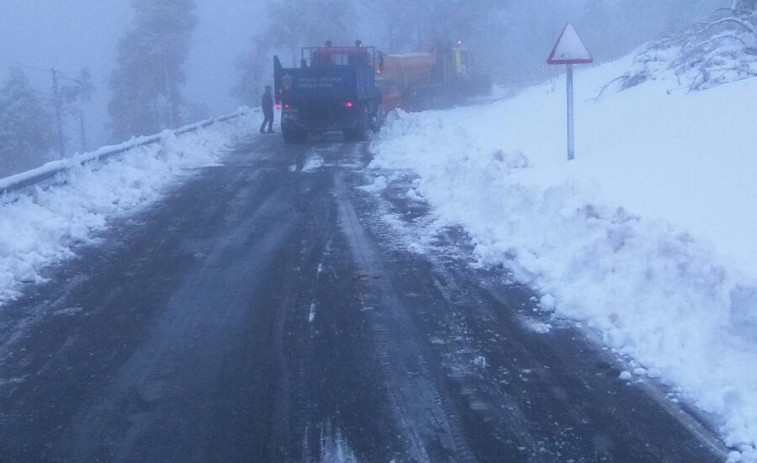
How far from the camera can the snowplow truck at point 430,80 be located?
138ft

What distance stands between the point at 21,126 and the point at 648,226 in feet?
171

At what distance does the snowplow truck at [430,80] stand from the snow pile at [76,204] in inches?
842

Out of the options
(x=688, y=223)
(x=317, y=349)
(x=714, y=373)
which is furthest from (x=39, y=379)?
(x=688, y=223)

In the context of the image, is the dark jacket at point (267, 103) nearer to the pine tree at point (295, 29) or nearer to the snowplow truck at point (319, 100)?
the snowplow truck at point (319, 100)

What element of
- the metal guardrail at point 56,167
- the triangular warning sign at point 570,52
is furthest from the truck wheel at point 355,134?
the triangular warning sign at point 570,52

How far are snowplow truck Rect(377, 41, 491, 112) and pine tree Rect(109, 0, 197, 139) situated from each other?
2501cm

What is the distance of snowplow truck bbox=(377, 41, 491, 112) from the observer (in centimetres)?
4194

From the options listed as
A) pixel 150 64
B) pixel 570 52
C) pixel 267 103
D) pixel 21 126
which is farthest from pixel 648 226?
pixel 150 64

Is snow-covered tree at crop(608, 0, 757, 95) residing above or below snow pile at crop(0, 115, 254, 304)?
above

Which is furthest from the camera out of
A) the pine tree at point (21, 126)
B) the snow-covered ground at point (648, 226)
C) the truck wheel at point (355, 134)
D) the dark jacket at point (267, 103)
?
the pine tree at point (21, 126)

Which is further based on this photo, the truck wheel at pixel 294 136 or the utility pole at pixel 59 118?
the utility pole at pixel 59 118

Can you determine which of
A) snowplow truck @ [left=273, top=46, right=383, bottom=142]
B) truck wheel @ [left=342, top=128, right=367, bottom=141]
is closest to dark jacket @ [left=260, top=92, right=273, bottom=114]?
snowplow truck @ [left=273, top=46, right=383, bottom=142]

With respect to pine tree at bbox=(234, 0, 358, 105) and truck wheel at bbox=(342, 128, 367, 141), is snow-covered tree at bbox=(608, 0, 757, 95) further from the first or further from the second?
pine tree at bbox=(234, 0, 358, 105)

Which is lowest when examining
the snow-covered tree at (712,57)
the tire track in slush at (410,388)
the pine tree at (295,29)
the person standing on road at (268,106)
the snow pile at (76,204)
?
the tire track in slush at (410,388)
